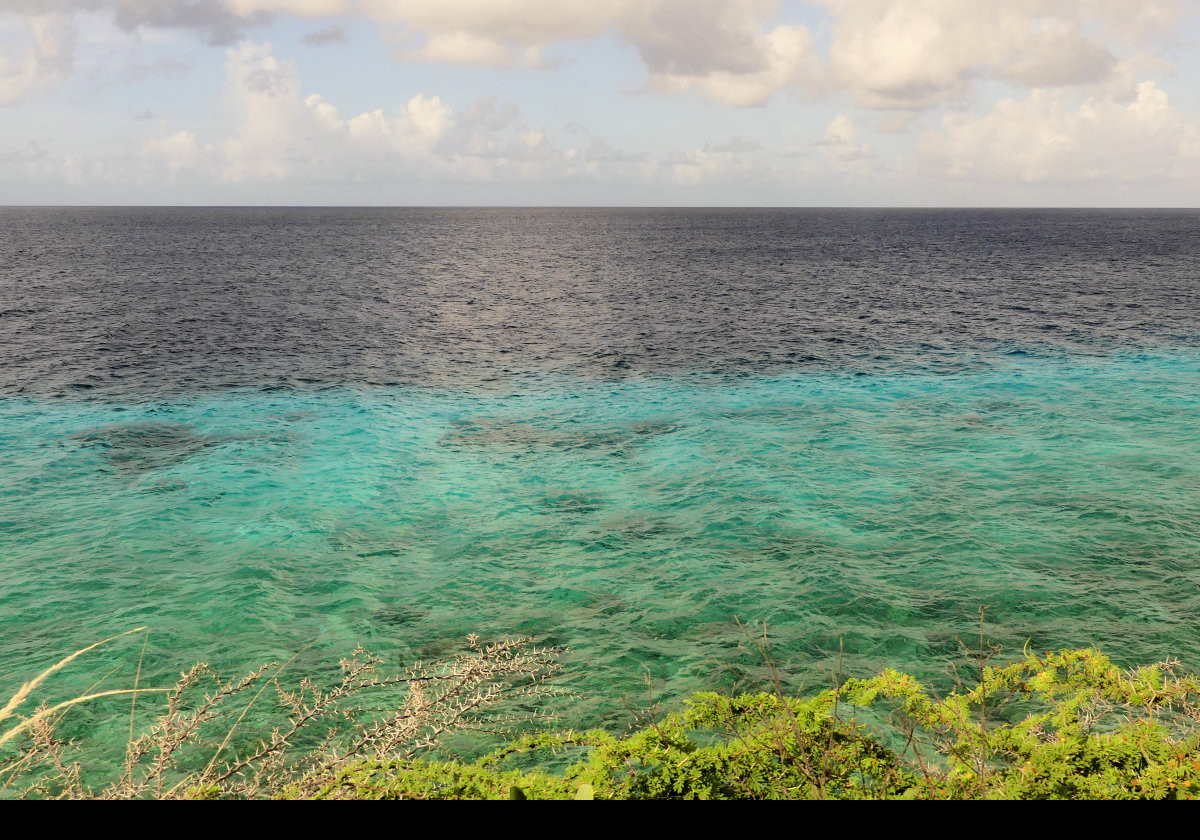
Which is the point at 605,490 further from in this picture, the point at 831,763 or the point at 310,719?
the point at 831,763

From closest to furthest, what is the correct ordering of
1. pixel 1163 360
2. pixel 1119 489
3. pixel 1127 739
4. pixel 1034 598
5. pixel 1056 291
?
pixel 1127 739, pixel 1034 598, pixel 1119 489, pixel 1163 360, pixel 1056 291

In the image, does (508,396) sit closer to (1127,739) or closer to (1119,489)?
(1119,489)

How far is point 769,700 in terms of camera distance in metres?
11.2

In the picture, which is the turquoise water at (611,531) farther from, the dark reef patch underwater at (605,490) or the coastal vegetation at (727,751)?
the coastal vegetation at (727,751)

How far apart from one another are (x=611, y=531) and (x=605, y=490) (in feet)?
10.6

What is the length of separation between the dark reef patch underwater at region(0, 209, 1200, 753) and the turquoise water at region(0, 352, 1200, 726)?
0.10m

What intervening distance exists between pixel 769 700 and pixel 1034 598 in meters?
10.5

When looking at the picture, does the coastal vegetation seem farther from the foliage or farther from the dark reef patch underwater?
the dark reef patch underwater

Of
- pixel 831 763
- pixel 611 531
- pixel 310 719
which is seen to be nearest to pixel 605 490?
pixel 611 531

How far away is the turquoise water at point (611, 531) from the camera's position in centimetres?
1714

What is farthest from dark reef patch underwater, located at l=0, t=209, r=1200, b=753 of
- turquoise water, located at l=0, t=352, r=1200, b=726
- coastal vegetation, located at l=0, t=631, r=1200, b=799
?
coastal vegetation, located at l=0, t=631, r=1200, b=799

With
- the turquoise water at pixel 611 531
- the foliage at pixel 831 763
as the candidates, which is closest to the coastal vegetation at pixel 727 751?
the foliage at pixel 831 763

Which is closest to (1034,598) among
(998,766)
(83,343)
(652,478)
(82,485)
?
(998,766)
